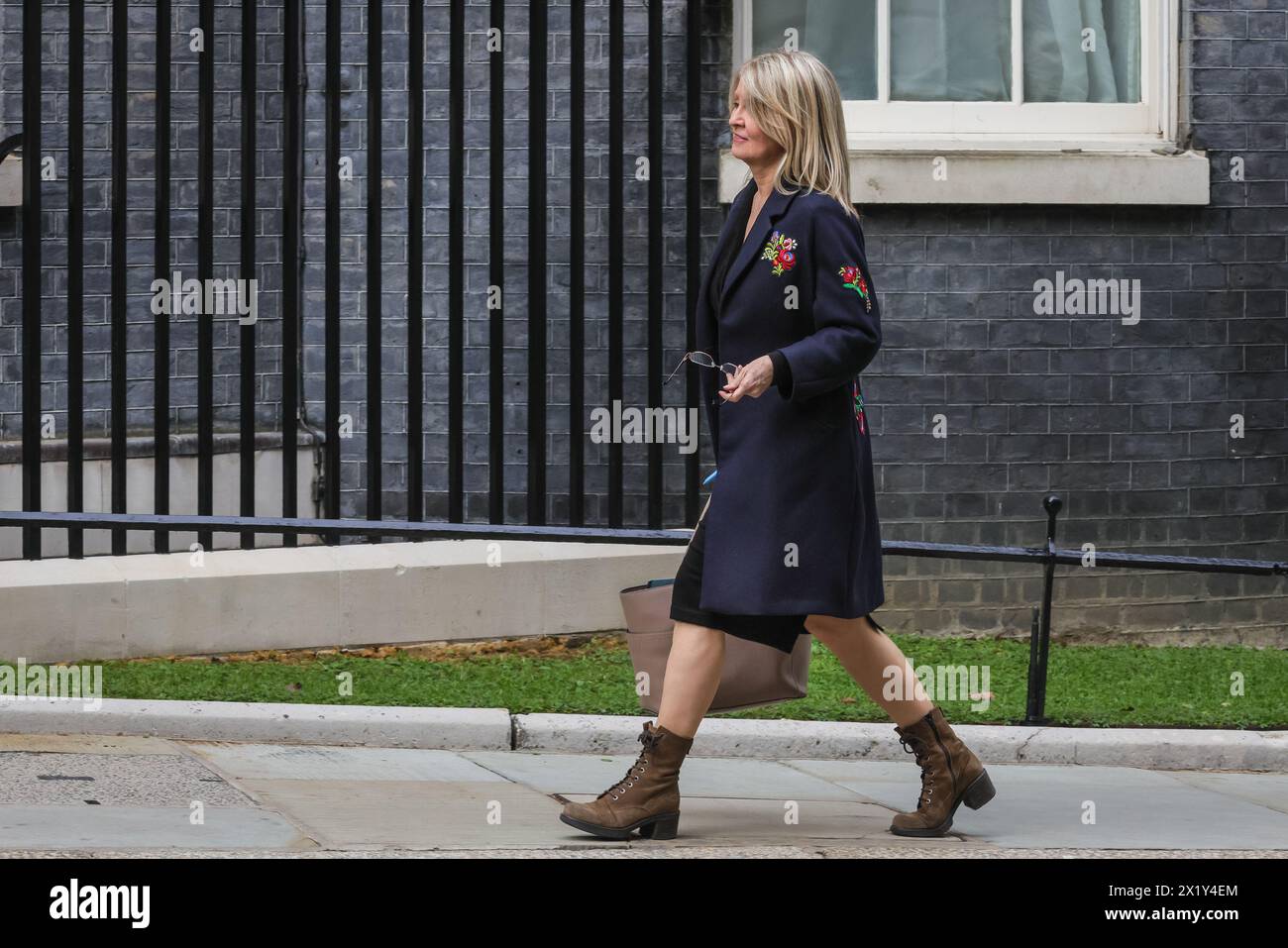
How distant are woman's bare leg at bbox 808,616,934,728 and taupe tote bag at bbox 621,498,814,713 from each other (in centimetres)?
8

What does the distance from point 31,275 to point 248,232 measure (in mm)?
816

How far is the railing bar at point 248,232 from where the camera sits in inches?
→ 280

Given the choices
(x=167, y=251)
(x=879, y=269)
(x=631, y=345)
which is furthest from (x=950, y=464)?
(x=167, y=251)

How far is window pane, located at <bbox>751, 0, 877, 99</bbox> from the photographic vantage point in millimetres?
8812

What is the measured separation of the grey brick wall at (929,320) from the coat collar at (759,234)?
3546 mm

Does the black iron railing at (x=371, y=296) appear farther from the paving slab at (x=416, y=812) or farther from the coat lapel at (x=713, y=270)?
the coat lapel at (x=713, y=270)

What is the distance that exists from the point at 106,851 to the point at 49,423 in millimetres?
4117

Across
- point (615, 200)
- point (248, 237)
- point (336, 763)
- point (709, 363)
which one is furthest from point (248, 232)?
point (709, 363)

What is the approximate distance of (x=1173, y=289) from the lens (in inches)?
Result: 349

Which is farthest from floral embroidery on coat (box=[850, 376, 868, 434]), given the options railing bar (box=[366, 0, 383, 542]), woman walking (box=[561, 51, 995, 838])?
railing bar (box=[366, 0, 383, 542])

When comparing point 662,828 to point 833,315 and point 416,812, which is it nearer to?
point 416,812

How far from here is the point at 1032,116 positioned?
898 cm

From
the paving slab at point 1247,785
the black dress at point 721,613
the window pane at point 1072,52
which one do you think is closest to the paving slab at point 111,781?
the black dress at point 721,613

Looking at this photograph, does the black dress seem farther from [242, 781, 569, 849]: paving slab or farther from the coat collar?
[242, 781, 569, 849]: paving slab
